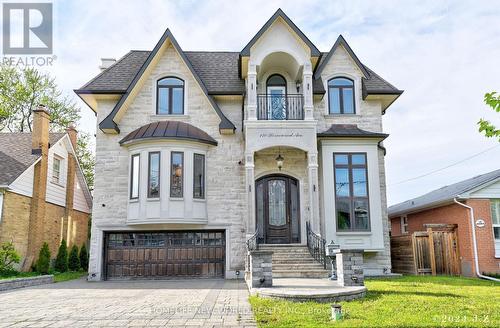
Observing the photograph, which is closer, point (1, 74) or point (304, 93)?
point (304, 93)

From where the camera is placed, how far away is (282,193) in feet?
53.3

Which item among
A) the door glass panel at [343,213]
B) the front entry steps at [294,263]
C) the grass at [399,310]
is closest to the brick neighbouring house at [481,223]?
the door glass panel at [343,213]

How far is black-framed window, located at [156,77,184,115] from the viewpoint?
54.3 feet

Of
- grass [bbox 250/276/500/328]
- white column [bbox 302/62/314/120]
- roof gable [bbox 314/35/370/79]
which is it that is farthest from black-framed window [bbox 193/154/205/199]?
grass [bbox 250/276/500/328]

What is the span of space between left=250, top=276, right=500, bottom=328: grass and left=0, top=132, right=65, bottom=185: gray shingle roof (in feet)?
38.3

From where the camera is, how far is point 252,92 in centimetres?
1546

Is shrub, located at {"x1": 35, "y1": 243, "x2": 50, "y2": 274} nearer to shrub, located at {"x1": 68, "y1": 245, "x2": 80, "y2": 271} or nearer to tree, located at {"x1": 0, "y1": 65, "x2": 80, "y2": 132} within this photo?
shrub, located at {"x1": 68, "y1": 245, "x2": 80, "y2": 271}

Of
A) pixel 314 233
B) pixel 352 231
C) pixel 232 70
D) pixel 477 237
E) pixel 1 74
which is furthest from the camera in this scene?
pixel 1 74

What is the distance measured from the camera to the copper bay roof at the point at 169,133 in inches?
597

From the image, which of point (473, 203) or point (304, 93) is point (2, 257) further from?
point (473, 203)

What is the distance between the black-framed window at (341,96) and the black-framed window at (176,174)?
6053mm

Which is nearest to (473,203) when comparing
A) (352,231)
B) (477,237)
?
(477,237)

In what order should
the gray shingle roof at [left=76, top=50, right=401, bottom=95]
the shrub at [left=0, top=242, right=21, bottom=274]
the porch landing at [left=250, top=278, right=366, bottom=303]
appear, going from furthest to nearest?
the gray shingle roof at [left=76, top=50, right=401, bottom=95] < the shrub at [left=0, top=242, right=21, bottom=274] < the porch landing at [left=250, top=278, right=366, bottom=303]

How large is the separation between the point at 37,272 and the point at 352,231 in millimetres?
12058
